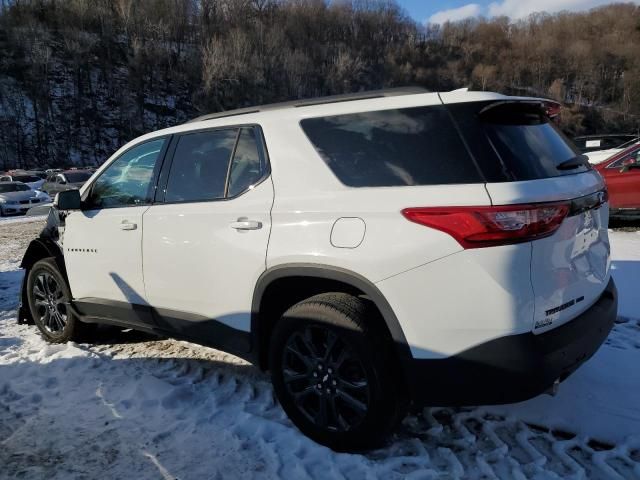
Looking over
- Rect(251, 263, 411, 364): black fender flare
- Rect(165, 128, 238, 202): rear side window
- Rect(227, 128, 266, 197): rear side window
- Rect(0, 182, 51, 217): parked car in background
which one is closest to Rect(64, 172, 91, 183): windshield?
Rect(0, 182, 51, 217): parked car in background

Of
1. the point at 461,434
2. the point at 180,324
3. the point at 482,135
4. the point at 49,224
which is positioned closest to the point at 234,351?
the point at 180,324

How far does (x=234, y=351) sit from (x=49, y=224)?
241cm

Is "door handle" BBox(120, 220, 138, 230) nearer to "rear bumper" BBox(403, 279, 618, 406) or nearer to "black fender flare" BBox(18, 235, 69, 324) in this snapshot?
"black fender flare" BBox(18, 235, 69, 324)

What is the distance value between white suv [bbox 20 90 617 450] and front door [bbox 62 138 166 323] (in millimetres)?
122

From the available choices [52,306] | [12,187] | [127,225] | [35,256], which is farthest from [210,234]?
[12,187]

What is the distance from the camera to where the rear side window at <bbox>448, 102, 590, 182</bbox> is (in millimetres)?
2188

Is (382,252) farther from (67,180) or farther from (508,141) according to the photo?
(67,180)

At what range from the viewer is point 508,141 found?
2289 mm

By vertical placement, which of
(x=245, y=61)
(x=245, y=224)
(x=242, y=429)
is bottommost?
(x=242, y=429)

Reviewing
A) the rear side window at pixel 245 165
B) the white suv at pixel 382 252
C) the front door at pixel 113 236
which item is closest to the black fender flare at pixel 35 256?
the front door at pixel 113 236

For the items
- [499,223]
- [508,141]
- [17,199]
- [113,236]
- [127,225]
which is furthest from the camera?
[17,199]

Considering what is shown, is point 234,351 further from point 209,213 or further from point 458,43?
point 458,43

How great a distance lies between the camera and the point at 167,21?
232 feet

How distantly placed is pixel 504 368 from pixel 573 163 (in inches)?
46.7
